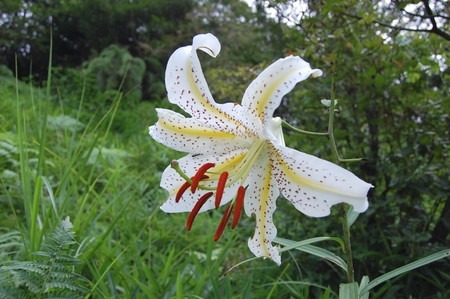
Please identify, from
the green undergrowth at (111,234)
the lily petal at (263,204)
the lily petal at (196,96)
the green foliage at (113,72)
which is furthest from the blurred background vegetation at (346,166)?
the green foliage at (113,72)

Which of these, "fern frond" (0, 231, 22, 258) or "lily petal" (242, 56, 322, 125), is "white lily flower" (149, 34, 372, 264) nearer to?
"lily petal" (242, 56, 322, 125)

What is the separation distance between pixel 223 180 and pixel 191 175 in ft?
0.50

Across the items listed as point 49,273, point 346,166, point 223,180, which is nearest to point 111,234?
point 346,166

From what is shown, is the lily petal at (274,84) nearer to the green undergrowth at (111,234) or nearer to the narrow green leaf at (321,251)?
the narrow green leaf at (321,251)

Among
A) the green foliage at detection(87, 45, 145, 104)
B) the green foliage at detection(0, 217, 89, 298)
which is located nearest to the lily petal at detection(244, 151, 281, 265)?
the green foliage at detection(0, 217, 89, 298)

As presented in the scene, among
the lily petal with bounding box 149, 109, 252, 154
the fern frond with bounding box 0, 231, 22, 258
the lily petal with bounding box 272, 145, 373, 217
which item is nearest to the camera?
the lily petal with bounding box 272, 145, 373, 217

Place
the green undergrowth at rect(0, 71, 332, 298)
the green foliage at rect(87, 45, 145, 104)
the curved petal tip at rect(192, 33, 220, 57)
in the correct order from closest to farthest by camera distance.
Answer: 1. the curved petal tip at rect(192, 33, 220, 57)
2. the green undergrowth at rect(0, 71, 332, 298)
3. the green foliage at rect(87, 45, 145, 104)

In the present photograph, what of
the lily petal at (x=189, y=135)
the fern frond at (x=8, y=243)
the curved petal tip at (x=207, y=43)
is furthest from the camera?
the fern frond at (x=8, y=243)

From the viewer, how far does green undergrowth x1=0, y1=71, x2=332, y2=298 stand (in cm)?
141

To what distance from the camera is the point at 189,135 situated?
965 mm

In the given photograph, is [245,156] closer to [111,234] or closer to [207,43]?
[207,43]

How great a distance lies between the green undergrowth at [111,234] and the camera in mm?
1411

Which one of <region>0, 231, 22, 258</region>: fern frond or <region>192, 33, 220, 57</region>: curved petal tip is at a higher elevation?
<region>192, 33, 220, 57</region>: curved petal tip

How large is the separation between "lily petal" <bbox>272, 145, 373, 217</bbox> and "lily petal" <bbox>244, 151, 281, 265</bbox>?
0.03m
